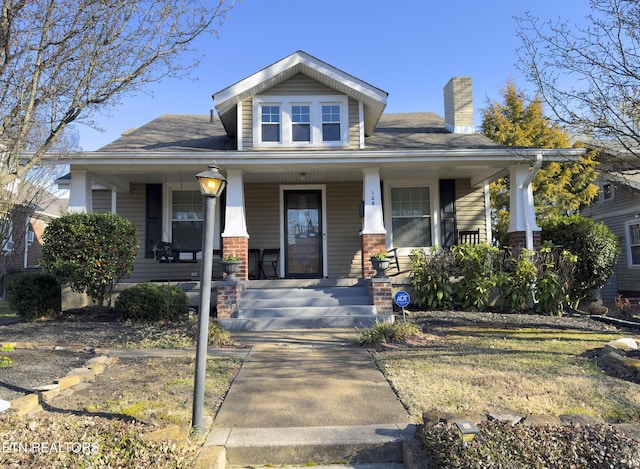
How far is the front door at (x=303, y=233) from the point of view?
11070 millimetres

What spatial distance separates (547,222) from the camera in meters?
10.4

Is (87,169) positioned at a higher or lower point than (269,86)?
lower

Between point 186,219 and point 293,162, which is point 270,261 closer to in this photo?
point 186,219

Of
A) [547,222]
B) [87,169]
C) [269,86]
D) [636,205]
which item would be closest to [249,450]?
[87,169]

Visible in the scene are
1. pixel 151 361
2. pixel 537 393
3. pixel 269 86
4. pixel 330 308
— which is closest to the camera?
pixel 537 393

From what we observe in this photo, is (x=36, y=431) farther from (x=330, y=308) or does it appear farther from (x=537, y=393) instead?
(x=330, y=308)

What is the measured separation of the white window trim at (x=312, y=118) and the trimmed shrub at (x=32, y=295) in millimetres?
5010

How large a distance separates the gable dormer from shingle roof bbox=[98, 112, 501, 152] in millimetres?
748

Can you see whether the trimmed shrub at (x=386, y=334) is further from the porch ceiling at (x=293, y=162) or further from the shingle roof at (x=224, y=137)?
the shingle roof at (x=224, y=137)

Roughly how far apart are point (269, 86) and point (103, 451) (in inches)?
350

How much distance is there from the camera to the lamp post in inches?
128

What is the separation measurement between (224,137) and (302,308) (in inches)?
220

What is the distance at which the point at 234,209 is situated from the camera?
30.3ft

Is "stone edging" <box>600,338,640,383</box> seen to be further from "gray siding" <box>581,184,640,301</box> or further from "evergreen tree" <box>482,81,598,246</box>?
"gray siding" <box>581,184,640,301</box>
